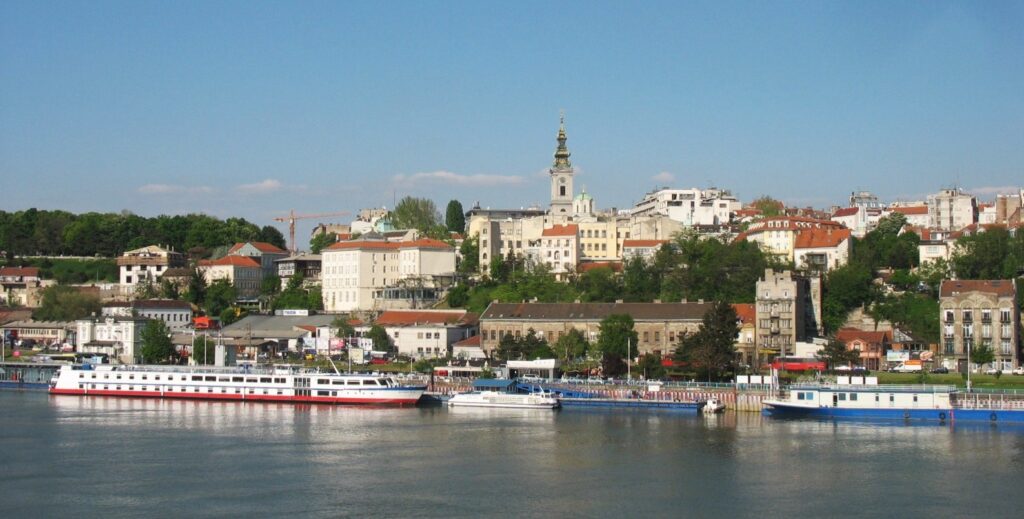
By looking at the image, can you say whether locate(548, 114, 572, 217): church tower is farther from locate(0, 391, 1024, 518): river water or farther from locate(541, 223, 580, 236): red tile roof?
locate(0, 391, 1024, 518): river water

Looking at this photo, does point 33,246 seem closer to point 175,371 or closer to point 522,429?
point 175,371

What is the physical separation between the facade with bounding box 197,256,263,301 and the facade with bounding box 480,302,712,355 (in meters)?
32.2

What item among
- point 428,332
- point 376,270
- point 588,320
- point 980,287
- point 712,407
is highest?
point 376,270

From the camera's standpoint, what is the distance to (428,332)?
69.9m

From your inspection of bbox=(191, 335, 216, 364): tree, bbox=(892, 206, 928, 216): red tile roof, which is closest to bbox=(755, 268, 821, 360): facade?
bbox=(191, 335, 216, 364): tree

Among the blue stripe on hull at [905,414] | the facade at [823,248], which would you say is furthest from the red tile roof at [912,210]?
the blue stripe on hull at [905,414]

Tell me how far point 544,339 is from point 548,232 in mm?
23253

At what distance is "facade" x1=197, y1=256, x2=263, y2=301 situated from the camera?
96.1 m

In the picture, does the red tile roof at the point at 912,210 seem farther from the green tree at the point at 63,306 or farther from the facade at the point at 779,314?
the green tree at the point at 63,306

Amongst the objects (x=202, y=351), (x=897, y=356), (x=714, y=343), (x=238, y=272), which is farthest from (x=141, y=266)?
(x=897, y=356)

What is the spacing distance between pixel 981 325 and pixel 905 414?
13430 millimetres

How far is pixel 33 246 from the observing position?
359 feet

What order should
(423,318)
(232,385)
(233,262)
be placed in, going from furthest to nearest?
(233,262) → (423,318) → (232,385)

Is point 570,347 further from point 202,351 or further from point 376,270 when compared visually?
point 376,270
